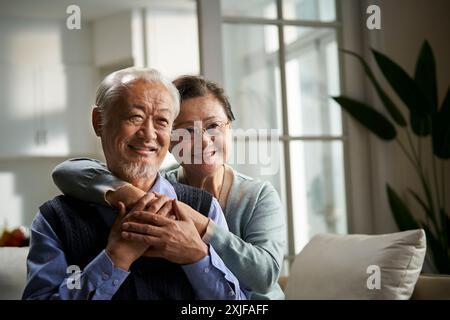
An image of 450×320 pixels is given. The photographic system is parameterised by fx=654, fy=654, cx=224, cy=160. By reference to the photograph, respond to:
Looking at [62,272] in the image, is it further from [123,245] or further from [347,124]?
[347,124]

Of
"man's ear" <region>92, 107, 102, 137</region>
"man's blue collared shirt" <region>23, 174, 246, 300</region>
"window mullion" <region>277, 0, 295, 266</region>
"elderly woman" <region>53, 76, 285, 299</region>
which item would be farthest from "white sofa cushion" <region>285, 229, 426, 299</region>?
"man's ear" <region>92, 107, 102, 137</region>

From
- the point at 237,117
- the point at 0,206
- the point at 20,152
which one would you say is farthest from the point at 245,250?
the point at 0,206

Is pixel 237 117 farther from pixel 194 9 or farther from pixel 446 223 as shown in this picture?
pixel 446 223

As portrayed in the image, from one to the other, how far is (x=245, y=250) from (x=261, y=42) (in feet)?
3.31

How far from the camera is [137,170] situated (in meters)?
0.70

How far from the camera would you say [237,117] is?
1549 millimetres

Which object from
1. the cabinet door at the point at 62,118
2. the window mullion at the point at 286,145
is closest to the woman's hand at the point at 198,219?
the cabinet door at the point at 62,118

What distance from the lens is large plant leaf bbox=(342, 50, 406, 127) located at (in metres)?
1.65

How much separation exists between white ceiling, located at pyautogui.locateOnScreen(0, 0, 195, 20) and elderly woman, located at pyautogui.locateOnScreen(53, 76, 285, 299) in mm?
248

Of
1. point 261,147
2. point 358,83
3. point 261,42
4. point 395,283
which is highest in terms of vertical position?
point 261,42

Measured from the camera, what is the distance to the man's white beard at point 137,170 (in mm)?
697

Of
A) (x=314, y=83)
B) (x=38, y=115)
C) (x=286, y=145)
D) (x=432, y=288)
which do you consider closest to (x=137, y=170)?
(x=432, y=288)
